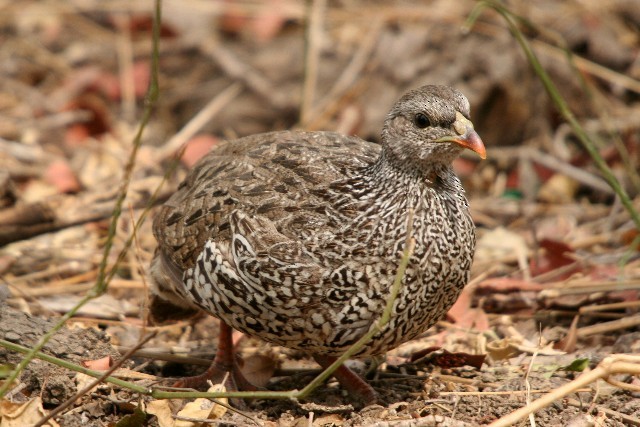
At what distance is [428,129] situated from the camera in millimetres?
4246

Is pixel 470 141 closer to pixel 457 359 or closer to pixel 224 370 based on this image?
pixel 457 359

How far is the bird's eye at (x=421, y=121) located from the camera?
4253mm

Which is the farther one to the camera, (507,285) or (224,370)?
(507,285)

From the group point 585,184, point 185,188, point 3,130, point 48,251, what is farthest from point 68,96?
point 585,184

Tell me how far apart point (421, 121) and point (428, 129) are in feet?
0.19

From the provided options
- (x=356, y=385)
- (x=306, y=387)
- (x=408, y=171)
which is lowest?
(x=356, y=385)

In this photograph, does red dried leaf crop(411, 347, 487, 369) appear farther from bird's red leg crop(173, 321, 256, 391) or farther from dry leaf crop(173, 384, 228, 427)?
dry leaf crop(173, 384, 228, 427)

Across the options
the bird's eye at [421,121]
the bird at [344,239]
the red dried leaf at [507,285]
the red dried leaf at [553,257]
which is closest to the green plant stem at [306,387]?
the bird at [344,239]

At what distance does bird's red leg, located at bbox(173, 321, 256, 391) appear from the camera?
494 cm

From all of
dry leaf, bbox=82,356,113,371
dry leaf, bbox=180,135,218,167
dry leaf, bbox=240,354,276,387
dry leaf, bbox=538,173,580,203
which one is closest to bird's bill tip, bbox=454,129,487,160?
dry leaf, bbox=240,354,276,387

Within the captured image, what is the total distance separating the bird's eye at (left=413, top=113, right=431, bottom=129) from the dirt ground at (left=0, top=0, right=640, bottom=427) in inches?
31.5

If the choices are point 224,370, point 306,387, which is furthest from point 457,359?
point 306,387

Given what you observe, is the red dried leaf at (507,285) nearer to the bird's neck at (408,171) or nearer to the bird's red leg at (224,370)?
the bird's neck at (408,171)

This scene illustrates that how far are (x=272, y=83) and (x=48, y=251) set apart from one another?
307cm
